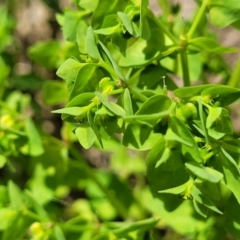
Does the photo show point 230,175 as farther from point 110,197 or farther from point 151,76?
point 110,197

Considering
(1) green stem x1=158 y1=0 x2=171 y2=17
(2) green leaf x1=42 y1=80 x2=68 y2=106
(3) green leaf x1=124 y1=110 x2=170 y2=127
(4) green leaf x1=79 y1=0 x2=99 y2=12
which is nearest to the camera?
(3) green leaf x1=124 y1=110 x2=170 y2=127

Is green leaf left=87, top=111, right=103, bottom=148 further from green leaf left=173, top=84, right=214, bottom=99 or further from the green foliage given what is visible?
green leaf left=173, top=84, right=214, bottom=99

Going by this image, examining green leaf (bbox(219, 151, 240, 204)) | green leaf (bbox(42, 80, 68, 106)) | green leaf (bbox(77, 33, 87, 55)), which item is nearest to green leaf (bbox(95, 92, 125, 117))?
green leaf (bbox(77, 33, 87, 55))

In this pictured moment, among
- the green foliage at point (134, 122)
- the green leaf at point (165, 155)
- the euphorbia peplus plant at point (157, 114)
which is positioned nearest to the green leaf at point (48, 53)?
the green foliage at point (134, 122)

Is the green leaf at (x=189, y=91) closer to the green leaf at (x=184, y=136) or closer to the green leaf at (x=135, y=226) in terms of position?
the green leaf at (x=184, y=136)

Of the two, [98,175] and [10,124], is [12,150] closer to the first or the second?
[10,124]

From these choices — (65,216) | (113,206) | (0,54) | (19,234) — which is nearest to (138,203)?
(113,206)

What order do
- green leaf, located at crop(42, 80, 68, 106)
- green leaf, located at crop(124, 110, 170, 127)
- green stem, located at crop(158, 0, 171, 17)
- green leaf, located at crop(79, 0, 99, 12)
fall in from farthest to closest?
1. green leaf, located at crop(42, 80, 68, 106)
2. green stem, located at crop(158, 0, 171, 17)
3. green leaf, located at crop(79, 0, 99, 12)
4. green leaf, located at crop(124, 110, 170, 127)

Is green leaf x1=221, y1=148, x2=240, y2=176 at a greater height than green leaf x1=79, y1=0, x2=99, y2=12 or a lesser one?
lesser

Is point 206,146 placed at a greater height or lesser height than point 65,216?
greater
